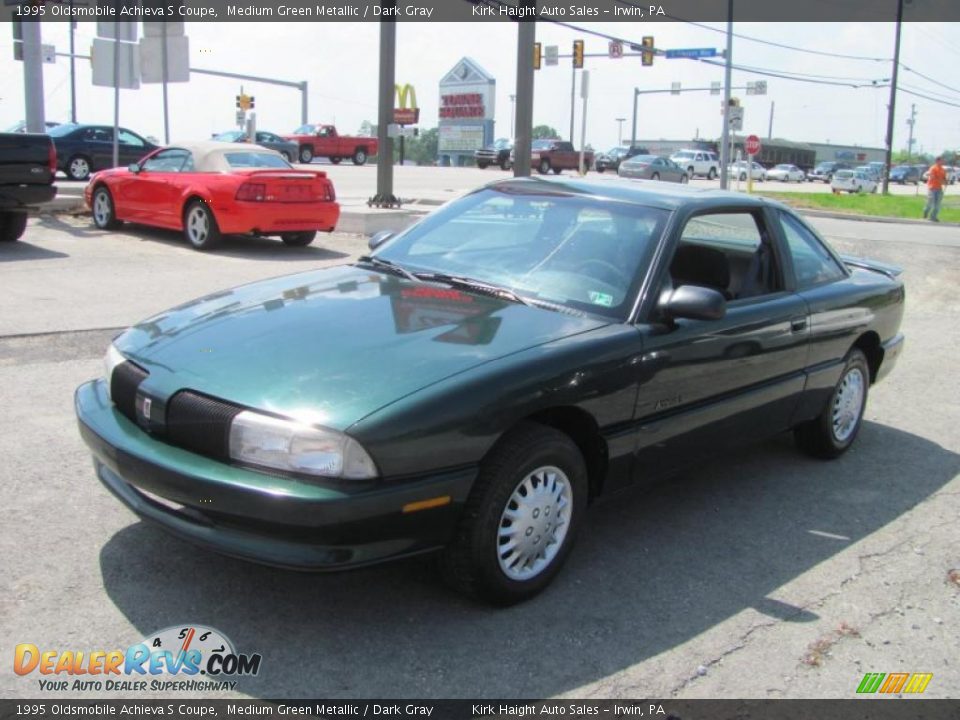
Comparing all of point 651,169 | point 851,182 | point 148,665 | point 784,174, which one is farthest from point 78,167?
point 784,174

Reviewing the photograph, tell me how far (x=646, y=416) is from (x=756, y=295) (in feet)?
4.03

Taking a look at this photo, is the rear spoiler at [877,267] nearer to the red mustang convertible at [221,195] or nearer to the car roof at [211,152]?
the red mustang convertible at [221,195]

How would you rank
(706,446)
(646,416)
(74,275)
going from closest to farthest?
(646,416)
(706,446)
(74,275)

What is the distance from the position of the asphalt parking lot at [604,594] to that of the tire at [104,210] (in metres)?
8.69

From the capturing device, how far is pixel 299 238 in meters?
13.4

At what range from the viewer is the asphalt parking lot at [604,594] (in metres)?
3.10

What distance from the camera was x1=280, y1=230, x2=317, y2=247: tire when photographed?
1327 cm

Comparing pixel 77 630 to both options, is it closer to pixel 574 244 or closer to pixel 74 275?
pixel 574 244

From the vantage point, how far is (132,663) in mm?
3000

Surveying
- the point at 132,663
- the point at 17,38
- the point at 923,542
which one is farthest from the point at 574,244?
the point at 17,38

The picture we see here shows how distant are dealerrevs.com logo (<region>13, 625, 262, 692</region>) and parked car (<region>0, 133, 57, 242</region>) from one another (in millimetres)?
9384

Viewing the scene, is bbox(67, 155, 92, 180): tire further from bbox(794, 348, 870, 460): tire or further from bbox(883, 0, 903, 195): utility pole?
bbox(883, 0, 903, 195): utility pole

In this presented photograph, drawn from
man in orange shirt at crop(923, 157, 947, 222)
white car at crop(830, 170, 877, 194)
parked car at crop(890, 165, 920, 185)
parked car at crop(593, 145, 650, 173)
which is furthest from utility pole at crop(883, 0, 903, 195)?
parked car at crop(890, 165, 920, 185)

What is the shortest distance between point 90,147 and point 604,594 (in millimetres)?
23826
